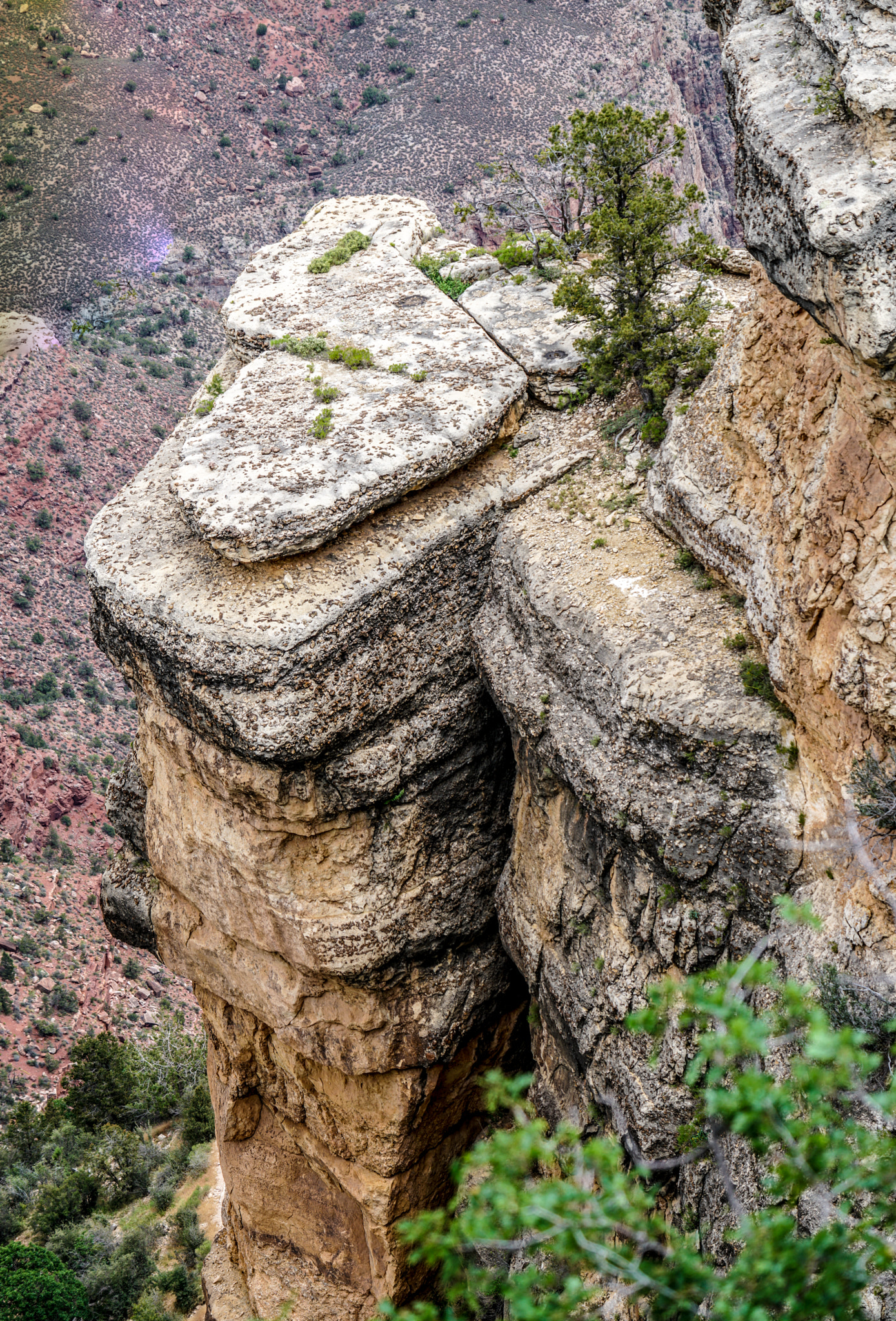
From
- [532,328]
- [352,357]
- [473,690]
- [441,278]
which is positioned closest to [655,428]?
[532,328]

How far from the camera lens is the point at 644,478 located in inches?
488

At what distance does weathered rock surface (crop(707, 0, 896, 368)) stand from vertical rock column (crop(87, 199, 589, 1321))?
510 centimetres

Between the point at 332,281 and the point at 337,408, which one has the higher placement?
the point at 332,281

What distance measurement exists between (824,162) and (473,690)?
24.9 ft

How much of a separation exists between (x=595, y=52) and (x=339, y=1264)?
70407mm

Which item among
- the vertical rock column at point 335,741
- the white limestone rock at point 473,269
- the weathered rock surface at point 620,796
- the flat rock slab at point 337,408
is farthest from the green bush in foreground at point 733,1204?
the white limestone rock at point 473,269

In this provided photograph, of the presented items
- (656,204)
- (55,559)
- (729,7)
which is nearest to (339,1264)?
(656,204)

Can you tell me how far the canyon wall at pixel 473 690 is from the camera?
831 centimetres

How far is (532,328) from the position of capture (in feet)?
48.2

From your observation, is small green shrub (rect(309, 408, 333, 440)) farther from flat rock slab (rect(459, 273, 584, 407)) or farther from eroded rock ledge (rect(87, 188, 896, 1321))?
flat rock slab (rect(459, 273, 584, 407))

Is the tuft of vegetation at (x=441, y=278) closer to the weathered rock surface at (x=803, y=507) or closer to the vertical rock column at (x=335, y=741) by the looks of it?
the vertical rock column at (x=335, y=741)

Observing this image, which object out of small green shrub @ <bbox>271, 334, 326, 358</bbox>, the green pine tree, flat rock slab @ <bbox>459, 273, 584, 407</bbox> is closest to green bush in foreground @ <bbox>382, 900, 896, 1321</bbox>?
the green pine tree

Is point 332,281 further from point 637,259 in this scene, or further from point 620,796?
point 620,796

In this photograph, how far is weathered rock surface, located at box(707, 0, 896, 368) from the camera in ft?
23.4
